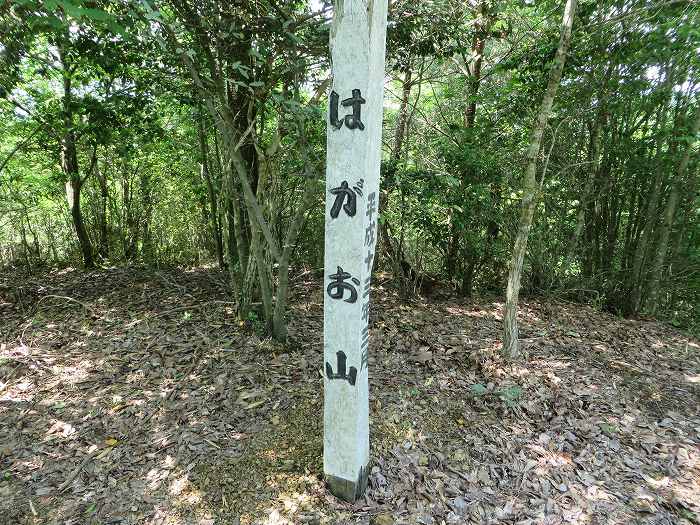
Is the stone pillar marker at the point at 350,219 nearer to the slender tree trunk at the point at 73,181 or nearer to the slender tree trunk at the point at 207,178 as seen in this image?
the slender tree trunk at the point at 207,178

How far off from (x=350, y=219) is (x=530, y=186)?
2.39 metres

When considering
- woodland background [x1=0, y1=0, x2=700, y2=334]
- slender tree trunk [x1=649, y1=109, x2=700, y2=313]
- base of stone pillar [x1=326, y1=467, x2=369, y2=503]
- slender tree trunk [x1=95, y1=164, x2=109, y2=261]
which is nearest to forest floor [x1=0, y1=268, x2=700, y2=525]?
base of stone pillar [x1=326, y1=467, x2=369, y2=503]

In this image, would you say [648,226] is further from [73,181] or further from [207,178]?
[73,181]

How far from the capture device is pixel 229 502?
98.1 inches

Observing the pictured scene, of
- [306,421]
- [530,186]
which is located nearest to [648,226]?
[530,186]

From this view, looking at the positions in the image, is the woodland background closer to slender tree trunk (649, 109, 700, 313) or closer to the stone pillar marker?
slender tree trunk (649, 109, 700, 313)

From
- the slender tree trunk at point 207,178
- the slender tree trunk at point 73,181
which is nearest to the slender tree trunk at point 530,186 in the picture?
the slender tree trunk at point 207,178

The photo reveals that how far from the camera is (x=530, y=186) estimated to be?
3.69m

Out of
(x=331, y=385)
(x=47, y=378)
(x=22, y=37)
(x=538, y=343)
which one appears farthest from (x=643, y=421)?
(x=22, y=37)

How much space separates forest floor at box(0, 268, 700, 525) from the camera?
2547mm

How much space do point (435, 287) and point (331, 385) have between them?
158 inches

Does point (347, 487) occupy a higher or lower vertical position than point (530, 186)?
lower

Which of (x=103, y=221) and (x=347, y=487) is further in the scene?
(x=103, y=221)

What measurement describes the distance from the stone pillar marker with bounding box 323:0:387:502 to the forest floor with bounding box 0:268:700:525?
1.54 feet
